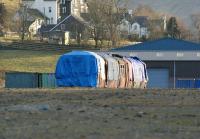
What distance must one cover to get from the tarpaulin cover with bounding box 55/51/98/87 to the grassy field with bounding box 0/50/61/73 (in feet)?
122

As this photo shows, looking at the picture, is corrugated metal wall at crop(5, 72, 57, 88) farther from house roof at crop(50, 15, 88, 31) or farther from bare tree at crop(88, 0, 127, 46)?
house roof at crop(50, 15, 88, 31)

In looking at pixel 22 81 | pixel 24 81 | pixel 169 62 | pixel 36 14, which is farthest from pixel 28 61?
pixel 36 14

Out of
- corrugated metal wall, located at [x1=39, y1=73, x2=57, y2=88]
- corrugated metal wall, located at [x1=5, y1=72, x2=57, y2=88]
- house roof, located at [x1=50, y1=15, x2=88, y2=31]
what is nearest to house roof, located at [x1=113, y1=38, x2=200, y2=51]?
corrugated metal wall, located at [x1=39, y1=73, x2=57, y2=88]

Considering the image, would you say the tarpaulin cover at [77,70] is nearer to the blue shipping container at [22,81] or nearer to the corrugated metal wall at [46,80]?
the blue shipping container at [22,81]

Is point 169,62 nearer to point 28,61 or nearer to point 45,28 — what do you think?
point 28,61

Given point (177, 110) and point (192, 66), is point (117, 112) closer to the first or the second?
point (177, 110)

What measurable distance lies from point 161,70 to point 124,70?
2925 cm

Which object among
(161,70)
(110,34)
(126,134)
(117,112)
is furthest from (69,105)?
(110,34)

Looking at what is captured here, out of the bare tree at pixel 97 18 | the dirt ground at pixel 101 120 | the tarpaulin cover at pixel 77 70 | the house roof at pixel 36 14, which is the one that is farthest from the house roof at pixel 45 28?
the dirt ground at pixel 101 120

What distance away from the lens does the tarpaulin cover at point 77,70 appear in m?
44.0

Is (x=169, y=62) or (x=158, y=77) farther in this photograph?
(x=169, y=62)

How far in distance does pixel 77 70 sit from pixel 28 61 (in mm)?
46868

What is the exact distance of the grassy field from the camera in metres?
84.6

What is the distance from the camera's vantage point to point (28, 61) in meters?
91.1
